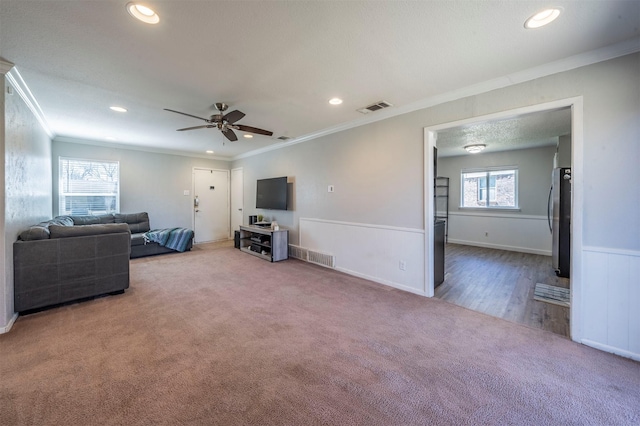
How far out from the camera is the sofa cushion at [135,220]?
538cm

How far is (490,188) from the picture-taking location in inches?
255

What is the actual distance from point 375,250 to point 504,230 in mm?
4345

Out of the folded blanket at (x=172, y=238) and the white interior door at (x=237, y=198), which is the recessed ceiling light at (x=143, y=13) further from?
the white interior door at (x=237, y=198)

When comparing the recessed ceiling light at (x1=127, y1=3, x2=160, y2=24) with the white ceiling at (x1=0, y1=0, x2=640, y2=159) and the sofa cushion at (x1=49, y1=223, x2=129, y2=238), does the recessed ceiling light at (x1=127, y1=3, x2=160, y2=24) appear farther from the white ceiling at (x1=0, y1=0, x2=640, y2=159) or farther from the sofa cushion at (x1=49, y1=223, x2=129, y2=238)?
the sofa cushion at (x1=49, y1=223, x2=129, y2=238)

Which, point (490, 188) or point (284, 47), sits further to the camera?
point (490, 188)

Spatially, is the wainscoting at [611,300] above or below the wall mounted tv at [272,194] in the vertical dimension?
below

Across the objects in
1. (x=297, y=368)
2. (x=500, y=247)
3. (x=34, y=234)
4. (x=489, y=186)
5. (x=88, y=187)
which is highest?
(x=489, y=186)

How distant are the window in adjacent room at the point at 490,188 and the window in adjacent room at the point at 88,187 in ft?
28.0

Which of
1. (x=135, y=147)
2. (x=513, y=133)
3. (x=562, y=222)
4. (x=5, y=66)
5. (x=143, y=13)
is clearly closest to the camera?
(x=143, y=13)

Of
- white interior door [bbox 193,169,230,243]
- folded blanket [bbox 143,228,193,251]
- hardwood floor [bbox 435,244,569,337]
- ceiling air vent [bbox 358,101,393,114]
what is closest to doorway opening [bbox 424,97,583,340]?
hardwood floor [bbox 435,244,569,337]

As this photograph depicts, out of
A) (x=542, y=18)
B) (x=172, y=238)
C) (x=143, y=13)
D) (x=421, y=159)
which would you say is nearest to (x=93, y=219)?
(x=172, y=238)

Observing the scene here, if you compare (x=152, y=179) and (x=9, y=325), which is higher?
(x=152, y=179)

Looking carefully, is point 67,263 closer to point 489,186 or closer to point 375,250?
point 375,250

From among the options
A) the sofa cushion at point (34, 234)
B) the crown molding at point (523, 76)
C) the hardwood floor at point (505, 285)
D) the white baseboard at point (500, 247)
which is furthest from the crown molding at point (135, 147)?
the white baseboard at point (500, 247)
